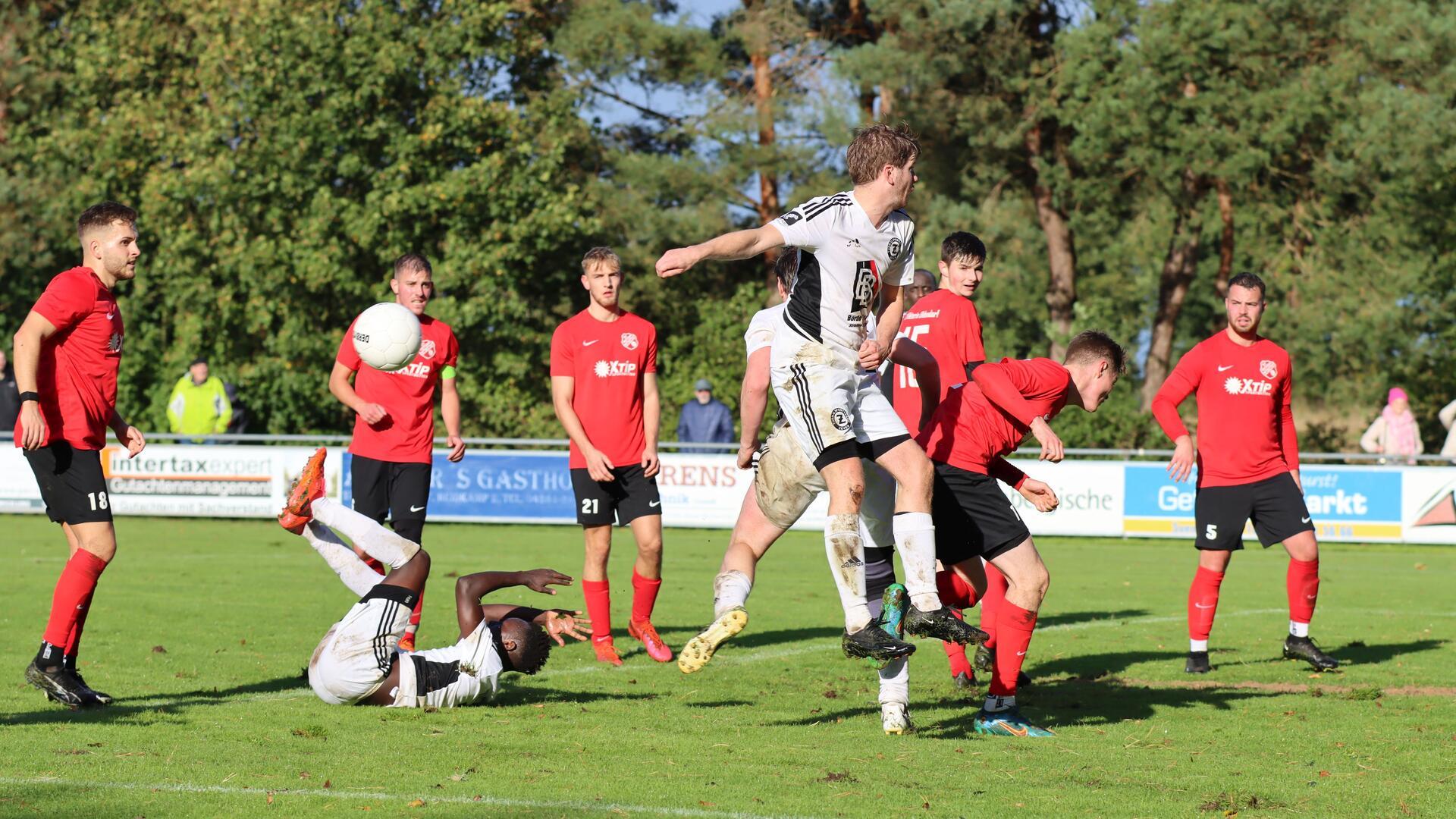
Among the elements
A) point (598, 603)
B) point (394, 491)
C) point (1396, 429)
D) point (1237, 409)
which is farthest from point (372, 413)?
point (1396, 429)

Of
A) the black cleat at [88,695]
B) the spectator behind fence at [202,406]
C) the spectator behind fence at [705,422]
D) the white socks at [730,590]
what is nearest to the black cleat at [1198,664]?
the white socks at [730,590]

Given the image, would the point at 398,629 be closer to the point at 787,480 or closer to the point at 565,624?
the point at 565,624

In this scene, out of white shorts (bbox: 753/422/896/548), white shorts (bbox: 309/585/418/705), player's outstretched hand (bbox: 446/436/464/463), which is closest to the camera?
white shorts (bbox: 753/422/896/548)

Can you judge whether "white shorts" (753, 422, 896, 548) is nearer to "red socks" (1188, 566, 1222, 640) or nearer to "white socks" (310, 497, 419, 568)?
"white socks" (310, 497, 419, 568)

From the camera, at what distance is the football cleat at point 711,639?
252 inches

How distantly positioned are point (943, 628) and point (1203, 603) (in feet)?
12.9

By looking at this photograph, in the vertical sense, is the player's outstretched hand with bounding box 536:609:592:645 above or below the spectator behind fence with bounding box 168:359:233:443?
below

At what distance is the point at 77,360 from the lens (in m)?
7.37

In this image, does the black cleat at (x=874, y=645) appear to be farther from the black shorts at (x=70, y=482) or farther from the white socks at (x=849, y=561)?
the black shorts at (x=70, y=482)

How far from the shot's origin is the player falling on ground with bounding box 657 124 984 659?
21.1 ft

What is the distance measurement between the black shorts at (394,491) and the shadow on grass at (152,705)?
1388 millimetres

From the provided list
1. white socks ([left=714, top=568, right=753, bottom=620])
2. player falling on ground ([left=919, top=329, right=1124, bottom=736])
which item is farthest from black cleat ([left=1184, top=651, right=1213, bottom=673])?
white socks ([left=714, top=568, right=753, bottom=620])

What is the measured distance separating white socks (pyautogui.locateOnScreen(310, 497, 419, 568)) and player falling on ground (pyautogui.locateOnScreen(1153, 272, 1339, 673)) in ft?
15.6

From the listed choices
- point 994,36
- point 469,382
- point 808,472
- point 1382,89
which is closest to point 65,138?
point 469,382
